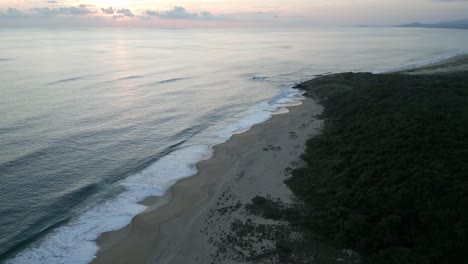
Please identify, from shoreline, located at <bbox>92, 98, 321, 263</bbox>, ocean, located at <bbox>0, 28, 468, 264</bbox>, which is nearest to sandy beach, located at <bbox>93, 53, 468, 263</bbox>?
shoreline, located at <bbox>92, 98, 321, 263</bbox>

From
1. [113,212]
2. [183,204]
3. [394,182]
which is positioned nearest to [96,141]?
[113,212]

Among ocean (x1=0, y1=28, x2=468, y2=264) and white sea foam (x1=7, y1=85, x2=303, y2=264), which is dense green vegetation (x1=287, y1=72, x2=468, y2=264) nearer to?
white sea foam (x1=7, y1=85, x2=303, y2=264)

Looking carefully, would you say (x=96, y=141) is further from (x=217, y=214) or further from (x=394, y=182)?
(x=394, y=182)

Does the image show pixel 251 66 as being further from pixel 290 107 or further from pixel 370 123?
pixel 370 123

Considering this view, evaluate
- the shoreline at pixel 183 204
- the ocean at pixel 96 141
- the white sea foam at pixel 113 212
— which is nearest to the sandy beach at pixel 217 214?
the shoreline at pixel 183 204

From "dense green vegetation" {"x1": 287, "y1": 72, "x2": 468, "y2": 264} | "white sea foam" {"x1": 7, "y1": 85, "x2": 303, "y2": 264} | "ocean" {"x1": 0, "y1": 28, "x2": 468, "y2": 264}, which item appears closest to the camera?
"dense green vegetation" {"x1": 287, "y1": 72, "x2": 468, "y2": 264}

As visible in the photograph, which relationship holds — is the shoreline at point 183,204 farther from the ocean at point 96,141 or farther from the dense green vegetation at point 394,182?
the dense green vegetation at point 394,182

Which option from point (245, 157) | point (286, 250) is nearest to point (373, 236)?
point (286, 250)
